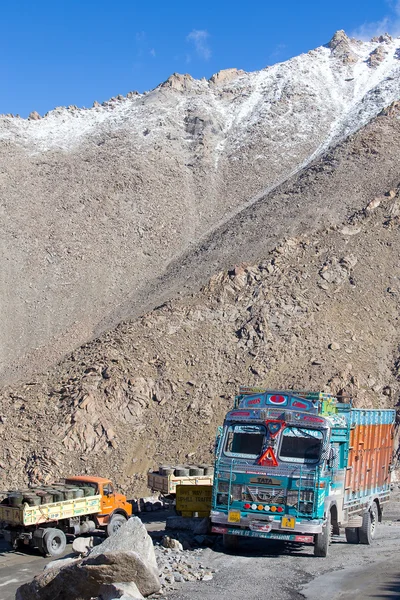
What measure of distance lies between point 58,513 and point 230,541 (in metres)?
4.71

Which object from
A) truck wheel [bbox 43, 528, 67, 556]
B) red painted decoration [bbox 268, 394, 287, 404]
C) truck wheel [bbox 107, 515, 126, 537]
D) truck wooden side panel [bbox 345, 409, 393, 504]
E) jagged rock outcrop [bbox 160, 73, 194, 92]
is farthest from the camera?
jagged rock outcrop [bbox 160, 73, 194, 92]

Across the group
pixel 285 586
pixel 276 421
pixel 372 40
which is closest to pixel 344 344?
pixel 276 421

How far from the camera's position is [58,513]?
719 inches

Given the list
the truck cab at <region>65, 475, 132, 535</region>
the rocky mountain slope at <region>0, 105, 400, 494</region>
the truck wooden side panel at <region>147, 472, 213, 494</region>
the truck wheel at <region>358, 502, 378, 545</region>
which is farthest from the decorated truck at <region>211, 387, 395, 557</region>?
the rocky mountain slope at <region>0, 105, 400, 494</region>

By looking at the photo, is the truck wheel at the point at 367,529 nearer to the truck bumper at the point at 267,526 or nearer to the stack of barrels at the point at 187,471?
the truck bumper at the point at 267,526

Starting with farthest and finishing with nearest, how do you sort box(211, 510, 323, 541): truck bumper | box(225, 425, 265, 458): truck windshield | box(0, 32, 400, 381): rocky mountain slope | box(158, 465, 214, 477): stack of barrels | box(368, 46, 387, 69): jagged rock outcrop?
1. box(368, 46, 387, 69): jagged rock outcrop
2. box(0, 32, 400, 381): rocky mountain slope
3. box(158, 465, 214, 477): stack of barrels
4. box(225, 425, 265, 458): truck windshield
5. box(211, 510, 323, 541): truck bumper

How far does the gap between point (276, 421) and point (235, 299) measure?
21.6 metres

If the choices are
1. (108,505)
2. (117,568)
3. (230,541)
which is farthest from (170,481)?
(117,568)

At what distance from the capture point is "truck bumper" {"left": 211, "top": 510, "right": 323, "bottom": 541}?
49.2ft

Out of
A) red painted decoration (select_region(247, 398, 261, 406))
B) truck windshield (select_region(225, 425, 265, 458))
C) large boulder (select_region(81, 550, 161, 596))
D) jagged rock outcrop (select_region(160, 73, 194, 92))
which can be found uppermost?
jagged rock outcrop (select_region(160, 73, 194, 92))

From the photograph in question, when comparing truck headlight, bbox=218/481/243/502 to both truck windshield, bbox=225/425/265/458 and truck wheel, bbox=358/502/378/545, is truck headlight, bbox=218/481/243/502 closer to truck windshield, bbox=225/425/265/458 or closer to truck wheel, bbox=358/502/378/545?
truck windshield, bbox=225/425/265/458

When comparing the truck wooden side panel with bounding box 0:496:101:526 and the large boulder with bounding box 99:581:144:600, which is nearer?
the large boulder with bounding box 99:581:144:600

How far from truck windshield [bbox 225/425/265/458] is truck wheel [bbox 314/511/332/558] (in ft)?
6.80

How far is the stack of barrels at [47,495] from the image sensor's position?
58.6 feet
